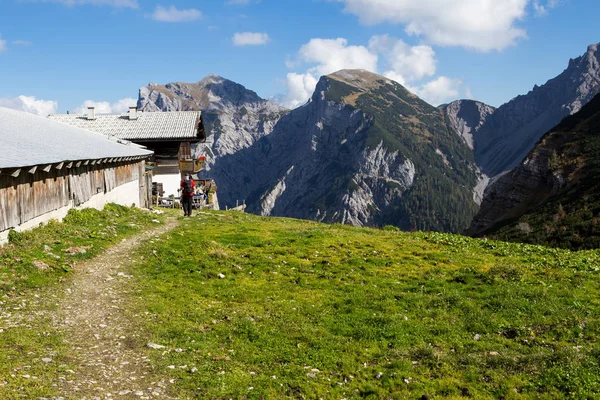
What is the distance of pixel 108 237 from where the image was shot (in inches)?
796

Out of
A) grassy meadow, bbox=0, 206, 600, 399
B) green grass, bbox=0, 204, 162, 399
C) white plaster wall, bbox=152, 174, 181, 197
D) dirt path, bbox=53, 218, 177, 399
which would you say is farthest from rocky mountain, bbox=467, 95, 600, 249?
dirt path, bbox=53, 218, 177, 399

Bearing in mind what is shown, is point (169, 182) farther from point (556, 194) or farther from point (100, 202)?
point (556, 194)

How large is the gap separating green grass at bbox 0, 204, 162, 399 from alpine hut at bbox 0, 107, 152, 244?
0.87 metres

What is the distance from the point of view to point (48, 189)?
2106 centimetres

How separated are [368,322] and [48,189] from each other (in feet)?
57.3

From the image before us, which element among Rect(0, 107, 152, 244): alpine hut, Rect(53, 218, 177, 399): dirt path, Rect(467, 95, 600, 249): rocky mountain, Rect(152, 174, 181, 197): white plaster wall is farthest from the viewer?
Rect(467, 95, 600, 249): rocky mountain

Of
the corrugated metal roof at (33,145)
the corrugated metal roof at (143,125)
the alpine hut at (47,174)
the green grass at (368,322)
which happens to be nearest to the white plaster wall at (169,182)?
the corrugated metal roof at (143,125)

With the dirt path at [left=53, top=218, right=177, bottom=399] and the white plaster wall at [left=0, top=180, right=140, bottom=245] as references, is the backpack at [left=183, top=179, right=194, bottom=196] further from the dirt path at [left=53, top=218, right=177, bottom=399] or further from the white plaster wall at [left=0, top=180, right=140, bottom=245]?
the dirt path at [left=53, top=218, right=177, bottom=399]

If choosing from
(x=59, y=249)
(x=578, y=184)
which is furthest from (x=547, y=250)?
(x=578, y=184)

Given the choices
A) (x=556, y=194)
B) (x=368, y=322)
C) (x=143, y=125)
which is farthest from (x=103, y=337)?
(x=556, y=194)

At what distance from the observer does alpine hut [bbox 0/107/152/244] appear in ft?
56.4

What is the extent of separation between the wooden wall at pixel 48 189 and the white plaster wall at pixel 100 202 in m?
0.25

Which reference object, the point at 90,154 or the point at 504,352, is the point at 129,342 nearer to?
the point at 504,352

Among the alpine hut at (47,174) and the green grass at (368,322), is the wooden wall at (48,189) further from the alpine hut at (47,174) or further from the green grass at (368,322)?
the green grass at (368,322)
